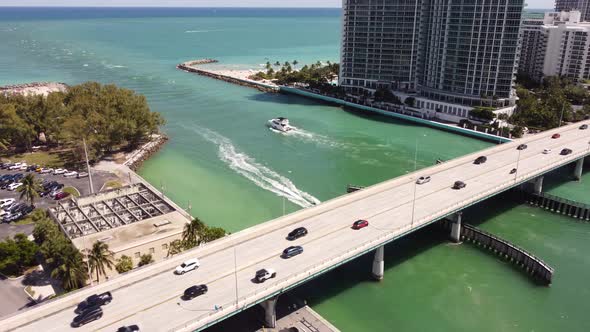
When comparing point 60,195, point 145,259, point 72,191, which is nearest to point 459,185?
point 145,259

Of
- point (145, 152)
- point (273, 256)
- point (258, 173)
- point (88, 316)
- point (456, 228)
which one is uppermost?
point (88, 316)

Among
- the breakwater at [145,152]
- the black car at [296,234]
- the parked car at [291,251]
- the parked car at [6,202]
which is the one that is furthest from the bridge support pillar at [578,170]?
the parked car at [6,202]

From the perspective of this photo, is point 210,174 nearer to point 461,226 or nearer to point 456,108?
point 461,226

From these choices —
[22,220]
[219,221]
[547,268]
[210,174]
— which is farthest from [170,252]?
[547,268]

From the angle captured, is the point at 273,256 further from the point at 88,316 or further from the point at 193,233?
the point at 88,316

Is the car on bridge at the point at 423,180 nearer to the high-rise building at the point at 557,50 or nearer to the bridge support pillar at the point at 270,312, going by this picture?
the bridge support pillar at the point at 270,312

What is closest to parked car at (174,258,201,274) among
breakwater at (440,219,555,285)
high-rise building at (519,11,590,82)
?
breakwater at (440,219,555,285)

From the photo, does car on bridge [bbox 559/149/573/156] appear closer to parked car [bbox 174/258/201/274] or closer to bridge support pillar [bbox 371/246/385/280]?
bridge support pillar [bbox 371/246/385/280]
